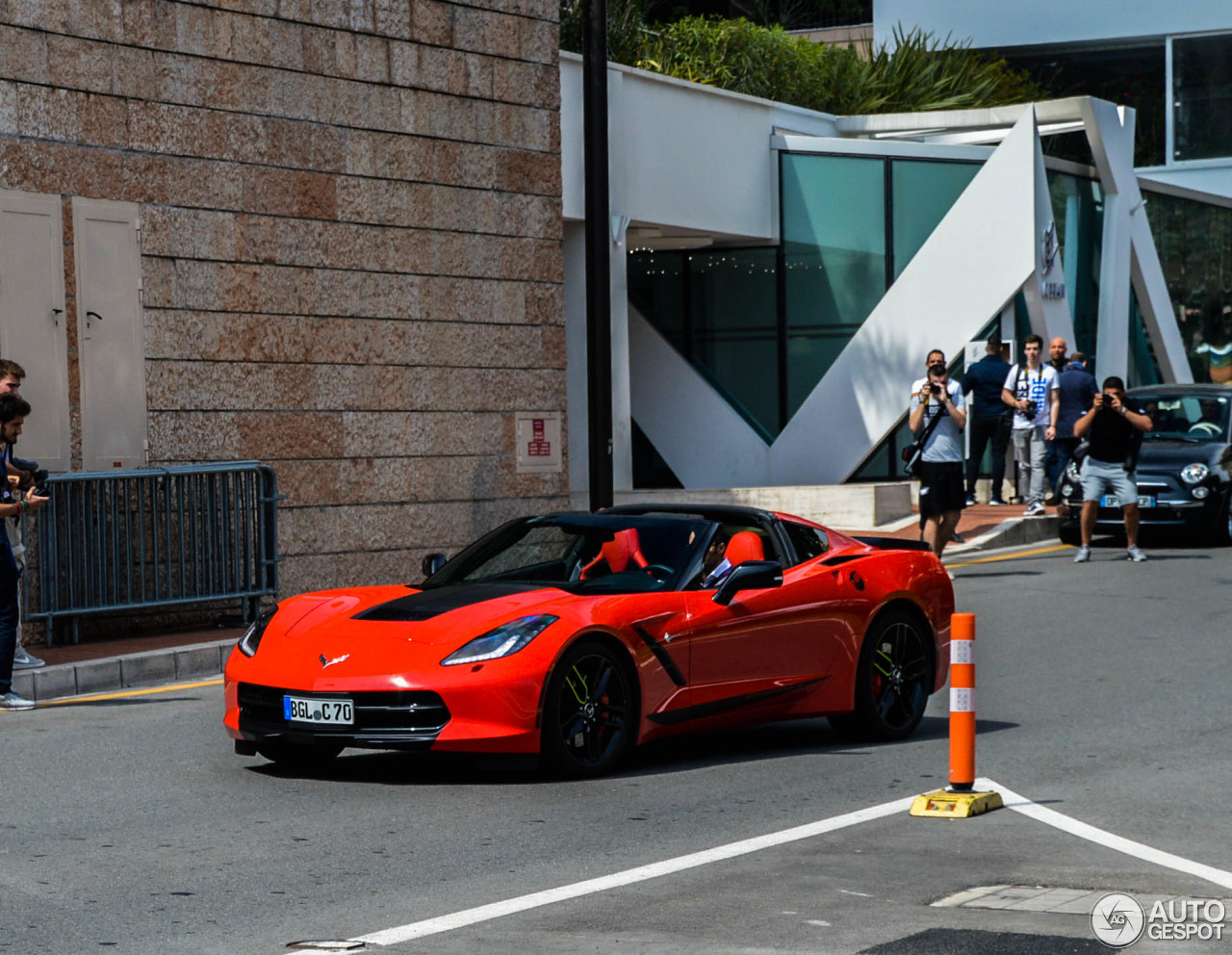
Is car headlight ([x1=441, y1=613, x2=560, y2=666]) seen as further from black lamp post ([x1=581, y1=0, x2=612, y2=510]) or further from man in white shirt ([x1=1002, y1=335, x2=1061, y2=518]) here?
man in white shirt ([x1=1002, y1=335, x2=1061, y2=518])

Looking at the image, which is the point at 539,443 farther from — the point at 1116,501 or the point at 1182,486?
the point at 1182,486

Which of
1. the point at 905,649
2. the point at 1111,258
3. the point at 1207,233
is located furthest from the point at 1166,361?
the point at 905,649

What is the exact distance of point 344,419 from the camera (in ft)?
54.4

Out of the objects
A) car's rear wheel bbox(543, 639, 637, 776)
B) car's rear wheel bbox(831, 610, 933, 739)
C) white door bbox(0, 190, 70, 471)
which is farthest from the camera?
white door bbox(0, 190, 70, 471)

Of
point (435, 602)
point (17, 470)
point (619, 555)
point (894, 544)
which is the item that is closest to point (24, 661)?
point (17, 470)

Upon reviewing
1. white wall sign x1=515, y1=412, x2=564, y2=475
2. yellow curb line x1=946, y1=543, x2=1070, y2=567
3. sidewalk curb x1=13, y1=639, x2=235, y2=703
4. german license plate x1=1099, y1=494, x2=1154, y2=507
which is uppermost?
white wall sign x1=515, y1=412, x2=564, y2=475

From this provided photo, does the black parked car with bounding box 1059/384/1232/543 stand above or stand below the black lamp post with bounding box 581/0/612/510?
below

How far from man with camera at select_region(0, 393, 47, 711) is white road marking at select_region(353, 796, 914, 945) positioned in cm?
522

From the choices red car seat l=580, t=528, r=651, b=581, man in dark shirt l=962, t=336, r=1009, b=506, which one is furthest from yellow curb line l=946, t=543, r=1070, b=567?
red car seat l=580, t=528, r=651, b=581

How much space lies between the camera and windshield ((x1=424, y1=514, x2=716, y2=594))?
8875mm

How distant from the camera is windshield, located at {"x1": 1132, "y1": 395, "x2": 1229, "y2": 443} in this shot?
66.9ft

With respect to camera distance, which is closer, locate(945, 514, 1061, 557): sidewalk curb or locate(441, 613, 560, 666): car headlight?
locate(441, 613, 560, 666): car headlight
